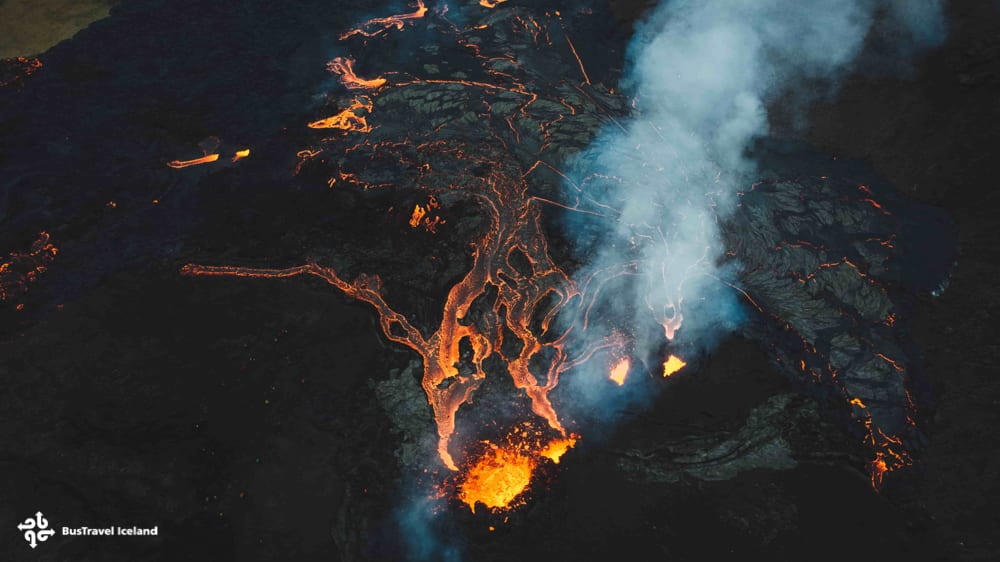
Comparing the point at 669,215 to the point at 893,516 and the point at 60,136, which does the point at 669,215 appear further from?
the point at 60,136

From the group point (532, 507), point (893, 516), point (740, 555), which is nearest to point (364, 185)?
point (532, 507)

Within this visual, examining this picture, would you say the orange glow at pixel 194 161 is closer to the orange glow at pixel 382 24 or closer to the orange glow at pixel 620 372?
the orange glow at pixel 382 24

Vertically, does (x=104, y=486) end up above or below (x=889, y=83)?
below

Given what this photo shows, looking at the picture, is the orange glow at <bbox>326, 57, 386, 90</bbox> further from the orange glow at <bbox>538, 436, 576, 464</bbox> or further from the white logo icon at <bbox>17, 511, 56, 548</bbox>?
the white logo icon at <bbox>17, 511, 56, 548</bbox>

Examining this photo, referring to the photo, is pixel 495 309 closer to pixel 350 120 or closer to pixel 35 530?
pixel 350 120

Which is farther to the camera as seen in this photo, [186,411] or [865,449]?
[186,411]

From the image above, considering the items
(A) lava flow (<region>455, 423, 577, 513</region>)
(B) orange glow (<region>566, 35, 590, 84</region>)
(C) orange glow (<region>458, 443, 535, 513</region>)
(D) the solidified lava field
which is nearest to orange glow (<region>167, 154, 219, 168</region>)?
(D) the solidified lava field
